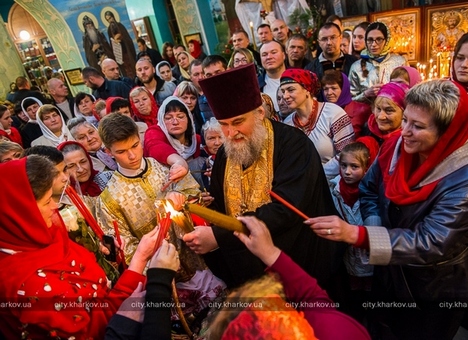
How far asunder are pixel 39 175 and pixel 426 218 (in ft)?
6.45

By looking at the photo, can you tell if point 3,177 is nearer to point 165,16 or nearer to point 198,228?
point 198,228

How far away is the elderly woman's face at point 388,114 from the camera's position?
9.11 feet

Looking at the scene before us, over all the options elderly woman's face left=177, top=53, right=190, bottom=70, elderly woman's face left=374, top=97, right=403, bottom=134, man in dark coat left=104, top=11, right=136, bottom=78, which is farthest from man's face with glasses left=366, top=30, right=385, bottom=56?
man in dark coat left=104, top=11, right=136, bottom=78

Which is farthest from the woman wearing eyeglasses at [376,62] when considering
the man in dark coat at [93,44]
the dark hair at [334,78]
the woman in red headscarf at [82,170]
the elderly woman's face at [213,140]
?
the man in dark coat at [93,44]

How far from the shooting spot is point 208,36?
478 inches

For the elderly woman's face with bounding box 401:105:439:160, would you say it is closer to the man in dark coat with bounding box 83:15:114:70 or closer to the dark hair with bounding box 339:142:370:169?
the dark hair with bounding box 339:142:370:169

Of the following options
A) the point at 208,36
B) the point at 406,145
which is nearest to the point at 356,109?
the point at 406,145

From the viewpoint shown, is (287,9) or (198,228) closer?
(198,228)

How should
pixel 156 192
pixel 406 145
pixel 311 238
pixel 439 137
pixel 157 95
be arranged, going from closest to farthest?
pixel 439 137
pixel 406 145
pixel 311 238
pixel 156 192
pixel 157 95

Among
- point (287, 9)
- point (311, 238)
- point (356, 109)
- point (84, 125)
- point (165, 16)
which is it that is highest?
point (165, 16)

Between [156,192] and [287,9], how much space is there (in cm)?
867

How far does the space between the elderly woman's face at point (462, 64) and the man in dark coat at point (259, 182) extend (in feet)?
5.36

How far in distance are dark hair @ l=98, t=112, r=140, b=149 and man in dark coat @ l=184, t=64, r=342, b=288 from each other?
2.09 feet

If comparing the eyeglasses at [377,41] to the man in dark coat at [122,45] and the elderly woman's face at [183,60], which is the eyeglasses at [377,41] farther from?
the man in dark coat at [122,45]
